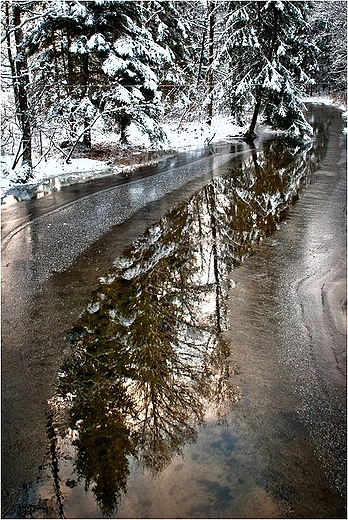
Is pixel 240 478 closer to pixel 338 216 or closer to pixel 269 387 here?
pixel 269 387

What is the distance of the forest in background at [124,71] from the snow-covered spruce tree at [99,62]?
4 cm

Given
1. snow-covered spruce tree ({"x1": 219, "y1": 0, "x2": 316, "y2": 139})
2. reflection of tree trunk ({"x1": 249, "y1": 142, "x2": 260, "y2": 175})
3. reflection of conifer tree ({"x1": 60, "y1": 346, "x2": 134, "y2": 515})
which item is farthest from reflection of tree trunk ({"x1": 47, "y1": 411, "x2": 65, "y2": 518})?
snow-covered spruce tree ({"x1": 219, "y1": 0, "x2": 316, "y2": 139})

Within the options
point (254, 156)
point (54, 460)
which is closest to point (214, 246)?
point (54, 460)

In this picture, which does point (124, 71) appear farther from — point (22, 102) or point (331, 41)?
point (331, 41)

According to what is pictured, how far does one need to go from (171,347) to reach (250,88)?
725 inches

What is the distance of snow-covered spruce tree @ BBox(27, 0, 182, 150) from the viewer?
14367 mm

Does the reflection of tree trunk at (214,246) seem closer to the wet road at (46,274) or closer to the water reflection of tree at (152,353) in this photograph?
the water reflection of tree at (152,353)

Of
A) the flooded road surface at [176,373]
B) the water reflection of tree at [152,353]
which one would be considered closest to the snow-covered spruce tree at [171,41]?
the water reflection of tree at [152,353]

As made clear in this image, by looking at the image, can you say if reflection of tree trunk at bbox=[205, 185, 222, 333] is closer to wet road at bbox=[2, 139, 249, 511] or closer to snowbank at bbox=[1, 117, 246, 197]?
wet road at bbox=[2, 139, 249, 511]

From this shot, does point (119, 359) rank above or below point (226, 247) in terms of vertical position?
below

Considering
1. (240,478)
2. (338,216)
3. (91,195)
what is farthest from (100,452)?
(91,195)

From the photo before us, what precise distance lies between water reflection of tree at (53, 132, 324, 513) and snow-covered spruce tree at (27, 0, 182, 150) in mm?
8581

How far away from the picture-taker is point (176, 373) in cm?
399

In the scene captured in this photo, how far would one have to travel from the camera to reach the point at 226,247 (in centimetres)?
704
